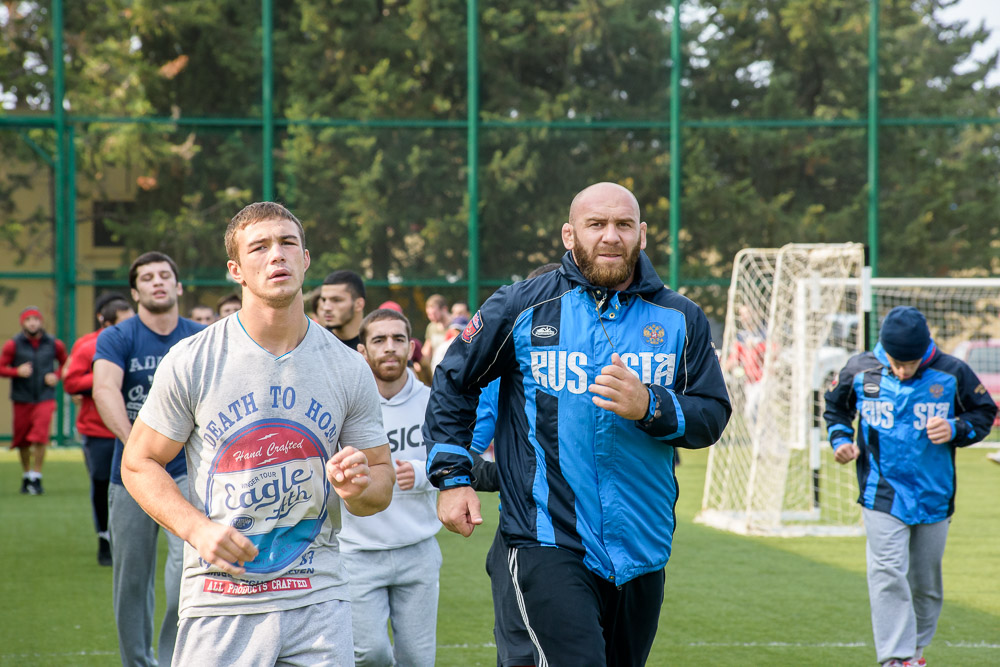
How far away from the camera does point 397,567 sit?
18.2ft

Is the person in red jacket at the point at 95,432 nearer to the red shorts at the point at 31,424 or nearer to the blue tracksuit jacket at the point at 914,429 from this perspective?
the red shorts at the point at 31,424

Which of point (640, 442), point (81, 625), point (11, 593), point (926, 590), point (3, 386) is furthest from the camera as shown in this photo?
point (3, 386)

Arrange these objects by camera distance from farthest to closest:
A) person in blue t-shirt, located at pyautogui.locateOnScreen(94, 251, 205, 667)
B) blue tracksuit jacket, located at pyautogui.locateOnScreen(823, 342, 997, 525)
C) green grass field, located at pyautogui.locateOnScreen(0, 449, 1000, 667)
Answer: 1. green grass field, located at pyautogui.locateOnScreen(0, 449, 1000, 667)
2. blue tracksuit jacket, located at pyautogui.locateOnScreen(823, 342, 997, 525)
3. person in blue t-shirt, located at pyautogui.locateOnScreen(94, 251, 205, 667)

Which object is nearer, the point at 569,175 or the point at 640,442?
the point at 640,442

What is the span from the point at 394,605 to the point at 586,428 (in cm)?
195

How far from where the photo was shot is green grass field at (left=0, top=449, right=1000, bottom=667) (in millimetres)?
7230

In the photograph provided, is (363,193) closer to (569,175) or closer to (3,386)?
(569,175)

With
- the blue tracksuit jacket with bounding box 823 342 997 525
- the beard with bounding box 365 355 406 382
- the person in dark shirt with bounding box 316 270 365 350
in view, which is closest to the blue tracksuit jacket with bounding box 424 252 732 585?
the beard with bounding box 365 355 406 382

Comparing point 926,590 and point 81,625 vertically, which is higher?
point 926,590

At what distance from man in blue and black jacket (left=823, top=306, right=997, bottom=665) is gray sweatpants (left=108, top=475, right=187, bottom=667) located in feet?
12.6

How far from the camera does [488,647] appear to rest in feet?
24.1

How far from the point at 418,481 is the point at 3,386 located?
15815mm

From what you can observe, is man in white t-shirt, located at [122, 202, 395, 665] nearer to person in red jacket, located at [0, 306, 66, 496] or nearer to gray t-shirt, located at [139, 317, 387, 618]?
gray t-shirt, located at [139, 317, 387, 618]

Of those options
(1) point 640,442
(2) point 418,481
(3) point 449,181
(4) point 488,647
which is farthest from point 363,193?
(1) point 640,442
